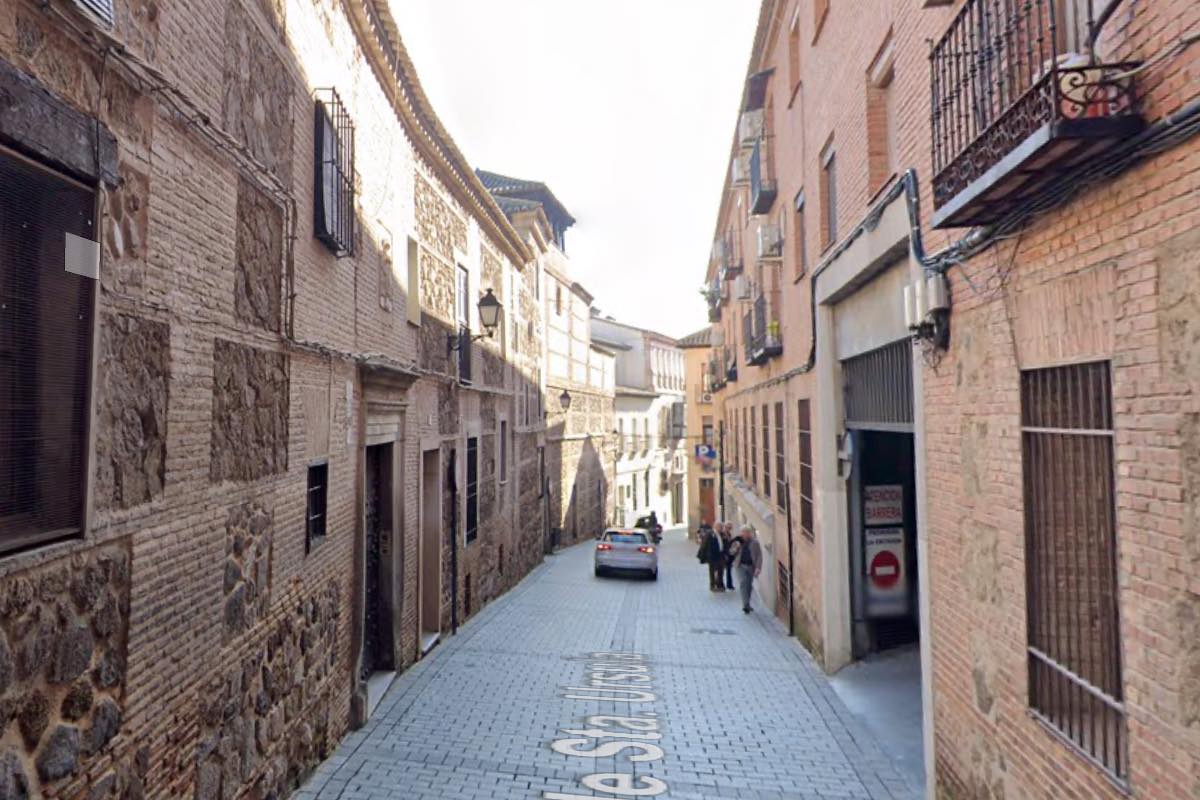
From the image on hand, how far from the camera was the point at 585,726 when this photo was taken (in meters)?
7.55

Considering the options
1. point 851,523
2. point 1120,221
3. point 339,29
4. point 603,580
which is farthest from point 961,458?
point 603,580

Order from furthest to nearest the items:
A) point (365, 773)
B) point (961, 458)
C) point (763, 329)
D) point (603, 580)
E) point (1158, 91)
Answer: point (603, 580) < point (763, 329) < point (365, 773) < point (961, 458) < point (1158, 91)

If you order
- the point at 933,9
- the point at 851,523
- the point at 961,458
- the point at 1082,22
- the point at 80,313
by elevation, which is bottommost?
the point at 851,523

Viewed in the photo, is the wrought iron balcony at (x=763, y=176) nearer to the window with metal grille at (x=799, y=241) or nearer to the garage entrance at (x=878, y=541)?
the window with metal grille at (x=799, y=241)

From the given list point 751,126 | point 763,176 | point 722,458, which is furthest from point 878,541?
point 722,458

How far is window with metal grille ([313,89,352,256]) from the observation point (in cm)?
667

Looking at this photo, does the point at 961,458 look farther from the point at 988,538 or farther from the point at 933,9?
the point at 933,9

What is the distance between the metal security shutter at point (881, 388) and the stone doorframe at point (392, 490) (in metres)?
5.01

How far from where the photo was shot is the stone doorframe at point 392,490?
25.2ft

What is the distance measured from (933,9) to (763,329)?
8625 millimetres

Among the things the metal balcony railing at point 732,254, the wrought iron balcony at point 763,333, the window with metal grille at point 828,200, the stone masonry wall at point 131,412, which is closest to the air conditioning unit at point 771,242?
the wrought iron balcony at point 763,333

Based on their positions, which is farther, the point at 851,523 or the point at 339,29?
the point at 851,523

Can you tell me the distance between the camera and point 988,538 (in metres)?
4.81

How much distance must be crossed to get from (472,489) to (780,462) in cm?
524
